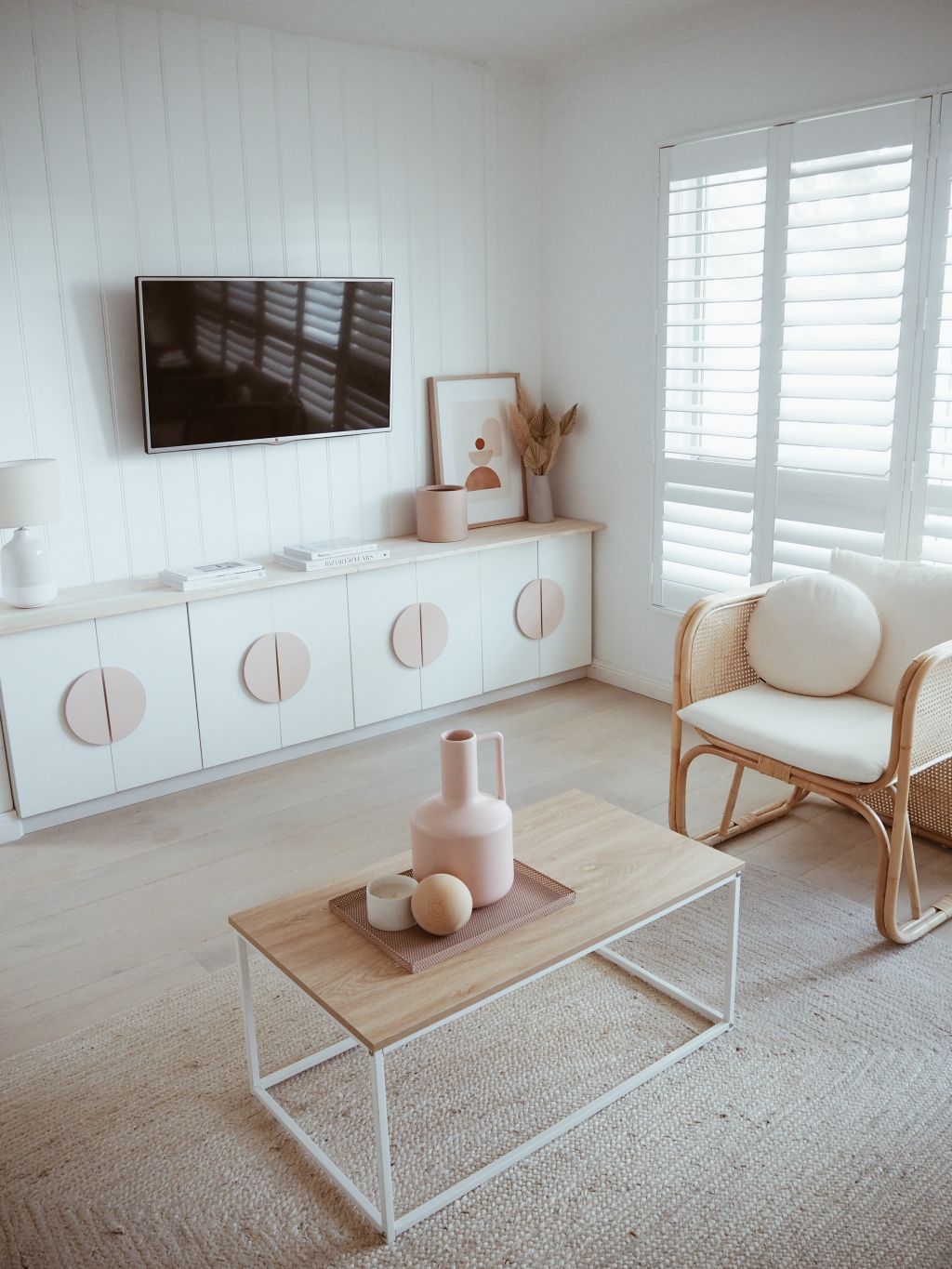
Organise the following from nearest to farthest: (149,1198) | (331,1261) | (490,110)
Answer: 1. (331,1261)
2. (149,1198)
3. (490,110)

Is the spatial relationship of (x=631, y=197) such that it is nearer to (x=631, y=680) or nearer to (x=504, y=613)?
(x=504, y=613)

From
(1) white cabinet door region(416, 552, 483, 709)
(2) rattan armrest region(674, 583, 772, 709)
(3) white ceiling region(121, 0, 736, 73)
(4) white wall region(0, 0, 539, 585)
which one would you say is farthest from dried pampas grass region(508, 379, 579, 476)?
(2) rattan armrest region(674, 583, 772, 709)

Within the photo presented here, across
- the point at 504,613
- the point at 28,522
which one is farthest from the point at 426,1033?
the point at 504,613

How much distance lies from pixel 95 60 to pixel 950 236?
8.07 ft

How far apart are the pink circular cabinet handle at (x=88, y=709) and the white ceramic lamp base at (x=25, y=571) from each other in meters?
0.26

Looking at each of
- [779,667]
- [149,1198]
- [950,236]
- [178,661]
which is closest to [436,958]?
[149,1198]

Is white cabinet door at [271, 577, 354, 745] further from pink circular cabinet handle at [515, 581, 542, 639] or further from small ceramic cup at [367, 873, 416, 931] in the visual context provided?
small ceramic cup at [367, 873, 416, 931]

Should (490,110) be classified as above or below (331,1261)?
above

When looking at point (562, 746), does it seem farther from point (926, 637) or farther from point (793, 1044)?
point (793, 1044)

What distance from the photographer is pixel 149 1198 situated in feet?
5.88

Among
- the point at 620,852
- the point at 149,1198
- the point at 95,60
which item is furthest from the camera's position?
the point at 95,60

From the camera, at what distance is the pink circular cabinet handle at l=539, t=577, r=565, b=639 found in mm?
4164

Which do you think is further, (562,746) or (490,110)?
(490,110)

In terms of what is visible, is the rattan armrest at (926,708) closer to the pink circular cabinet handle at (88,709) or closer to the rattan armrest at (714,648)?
the rattan armrest at (714,648)
